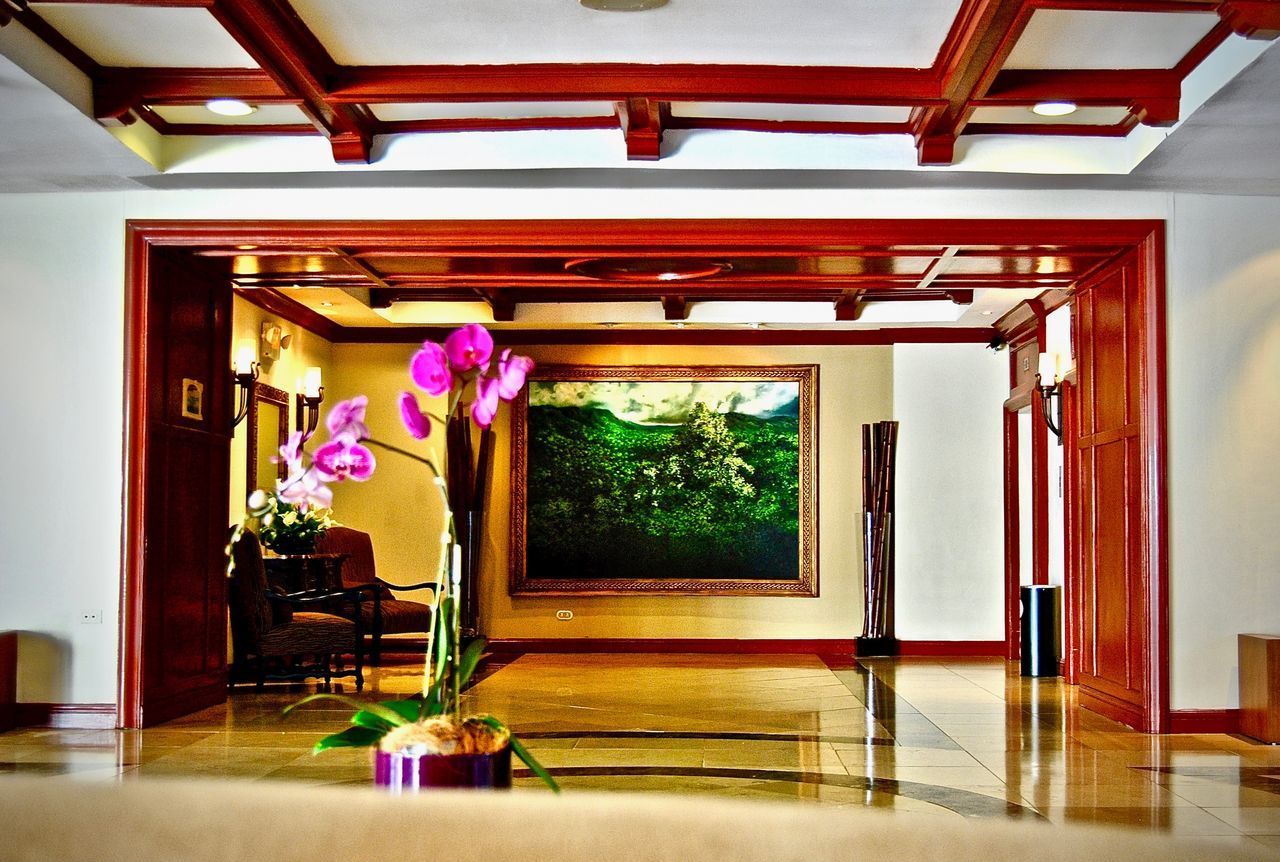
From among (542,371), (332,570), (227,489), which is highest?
(542,371)

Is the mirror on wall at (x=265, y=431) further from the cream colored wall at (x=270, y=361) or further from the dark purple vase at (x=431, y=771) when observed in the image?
the dark purple vase at (x=431, y=771)

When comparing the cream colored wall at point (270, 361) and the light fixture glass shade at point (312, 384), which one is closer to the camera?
the cream colored wall at point (270, 361)

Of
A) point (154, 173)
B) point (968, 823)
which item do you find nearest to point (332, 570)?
point (154, 173)

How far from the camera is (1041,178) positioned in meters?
7.20

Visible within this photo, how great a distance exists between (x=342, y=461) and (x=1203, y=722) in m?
6.15

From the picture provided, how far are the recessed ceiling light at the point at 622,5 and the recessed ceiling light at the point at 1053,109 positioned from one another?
202 cm

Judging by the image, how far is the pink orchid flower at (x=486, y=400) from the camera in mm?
2143

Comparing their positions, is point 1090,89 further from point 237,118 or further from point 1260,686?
point 237,118

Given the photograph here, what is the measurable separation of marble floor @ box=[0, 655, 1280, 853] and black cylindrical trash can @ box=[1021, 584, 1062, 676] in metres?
0.68

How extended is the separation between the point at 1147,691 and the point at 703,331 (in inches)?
239

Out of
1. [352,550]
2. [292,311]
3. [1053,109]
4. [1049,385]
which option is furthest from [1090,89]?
[352,550]

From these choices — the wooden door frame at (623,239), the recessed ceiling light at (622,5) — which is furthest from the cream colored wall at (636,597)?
the recessed ceiling light at (622,5)

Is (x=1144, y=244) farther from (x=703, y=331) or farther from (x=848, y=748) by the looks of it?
(x=703, y=331)

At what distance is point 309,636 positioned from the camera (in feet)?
29.1
